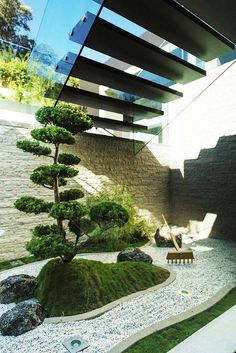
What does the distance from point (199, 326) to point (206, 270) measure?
1.62 m

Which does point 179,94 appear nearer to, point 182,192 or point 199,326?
point 182,192

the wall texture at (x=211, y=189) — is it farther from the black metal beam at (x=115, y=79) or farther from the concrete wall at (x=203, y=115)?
the black metal beam at (x=115, y=79)

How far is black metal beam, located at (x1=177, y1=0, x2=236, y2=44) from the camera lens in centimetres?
267

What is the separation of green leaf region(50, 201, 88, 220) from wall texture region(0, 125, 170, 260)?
85.1 inches

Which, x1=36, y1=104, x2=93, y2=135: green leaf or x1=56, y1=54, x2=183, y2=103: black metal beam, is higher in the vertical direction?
x1=56, y1=54, x2=183, y2=103: black metal beam

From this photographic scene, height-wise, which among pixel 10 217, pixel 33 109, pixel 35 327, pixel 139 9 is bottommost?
pixel 35 327

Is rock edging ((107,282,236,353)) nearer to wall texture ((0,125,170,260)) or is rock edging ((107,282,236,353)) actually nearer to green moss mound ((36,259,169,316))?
green moss mound ((36,259,169,316))

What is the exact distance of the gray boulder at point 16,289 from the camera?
9.53 feet

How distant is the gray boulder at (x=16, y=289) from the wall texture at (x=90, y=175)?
1.52 metres

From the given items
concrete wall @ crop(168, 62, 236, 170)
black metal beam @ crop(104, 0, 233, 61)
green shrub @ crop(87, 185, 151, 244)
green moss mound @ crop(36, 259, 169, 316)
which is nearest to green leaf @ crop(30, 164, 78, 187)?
green moss mound @ crop(36, 259, 169, 316)

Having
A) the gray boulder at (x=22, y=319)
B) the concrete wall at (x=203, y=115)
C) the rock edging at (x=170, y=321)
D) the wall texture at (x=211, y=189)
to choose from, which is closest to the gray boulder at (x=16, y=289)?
the gray boulder at (x=22, y=319)

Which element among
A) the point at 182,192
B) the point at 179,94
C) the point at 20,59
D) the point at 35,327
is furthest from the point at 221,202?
the point at 20,59

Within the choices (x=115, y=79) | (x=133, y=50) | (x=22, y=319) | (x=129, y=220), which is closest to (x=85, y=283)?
(x=22, y=319)

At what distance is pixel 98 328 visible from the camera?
2379 mm
